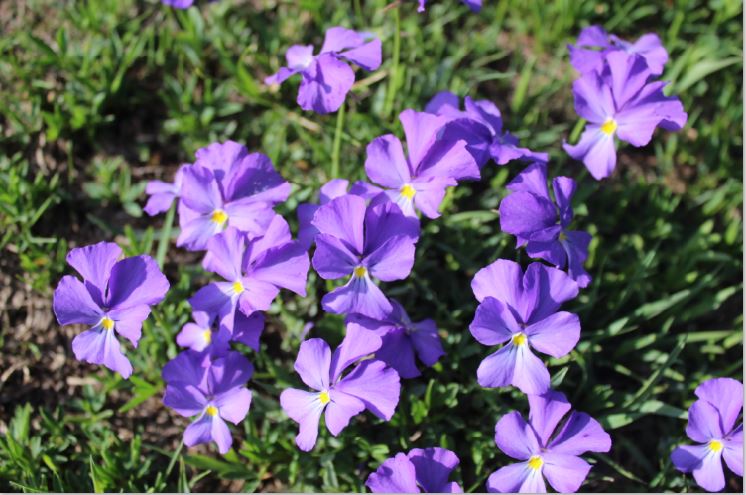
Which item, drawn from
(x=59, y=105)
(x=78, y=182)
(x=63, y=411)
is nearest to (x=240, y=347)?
(x=63, y=411)

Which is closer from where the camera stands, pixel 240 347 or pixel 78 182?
pixel 240 347

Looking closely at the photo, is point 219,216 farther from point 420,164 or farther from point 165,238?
point 420,164

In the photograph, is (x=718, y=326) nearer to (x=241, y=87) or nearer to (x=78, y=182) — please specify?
(x=241, y=87)

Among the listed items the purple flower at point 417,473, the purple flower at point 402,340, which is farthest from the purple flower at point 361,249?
the purple flower at point 417,473

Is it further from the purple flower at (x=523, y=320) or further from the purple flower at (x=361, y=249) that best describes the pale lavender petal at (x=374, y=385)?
the purple flower at (x=523, y=320)

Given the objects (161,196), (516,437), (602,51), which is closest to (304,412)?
(516,437)

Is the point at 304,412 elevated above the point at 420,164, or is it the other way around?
the point at 420,164
